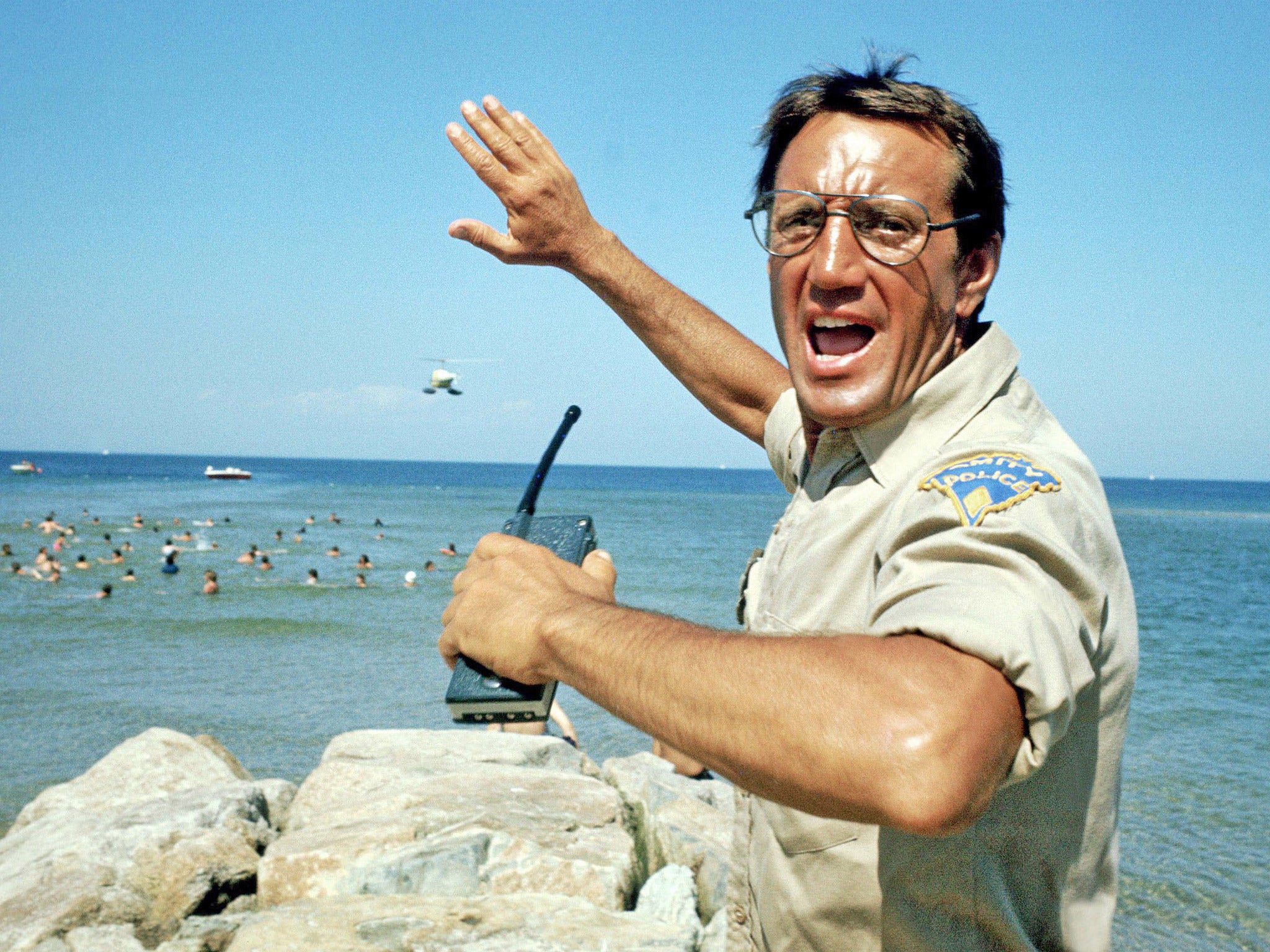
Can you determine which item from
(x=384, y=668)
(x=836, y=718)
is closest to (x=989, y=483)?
(x=836, y=718)

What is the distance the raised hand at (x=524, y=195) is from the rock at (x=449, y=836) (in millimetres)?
2927

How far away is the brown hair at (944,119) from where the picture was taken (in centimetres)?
172

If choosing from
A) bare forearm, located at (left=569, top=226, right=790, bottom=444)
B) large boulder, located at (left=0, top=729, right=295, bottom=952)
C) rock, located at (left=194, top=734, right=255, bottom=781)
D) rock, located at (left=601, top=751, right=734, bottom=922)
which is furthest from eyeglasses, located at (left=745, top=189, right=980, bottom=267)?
rock, located at (left=194, top=734, right=255, bottom=781)

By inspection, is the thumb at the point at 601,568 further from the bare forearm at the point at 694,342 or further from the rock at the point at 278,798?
the rock at the point at 278,798

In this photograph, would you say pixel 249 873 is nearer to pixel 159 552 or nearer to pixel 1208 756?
pixel 1208 756

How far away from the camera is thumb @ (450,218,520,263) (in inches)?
101

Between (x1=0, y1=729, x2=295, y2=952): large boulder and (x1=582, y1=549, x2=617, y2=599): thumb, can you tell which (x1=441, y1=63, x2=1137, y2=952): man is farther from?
(x1=0, y1=729, x2=295, y2=952): large boulder

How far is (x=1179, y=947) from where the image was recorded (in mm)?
5953

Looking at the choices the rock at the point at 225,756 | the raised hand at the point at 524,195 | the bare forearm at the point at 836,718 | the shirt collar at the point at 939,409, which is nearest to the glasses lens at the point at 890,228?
the shirt collar at the point at 939,409

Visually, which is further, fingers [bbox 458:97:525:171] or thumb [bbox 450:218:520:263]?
thumb [bbox 450:218:520:263]

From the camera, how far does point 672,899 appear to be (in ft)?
15.3

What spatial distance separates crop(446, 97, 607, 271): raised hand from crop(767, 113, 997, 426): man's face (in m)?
0.85

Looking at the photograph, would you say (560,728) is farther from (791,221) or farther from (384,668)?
(791,221)

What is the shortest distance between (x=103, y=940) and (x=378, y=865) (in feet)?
3.63
